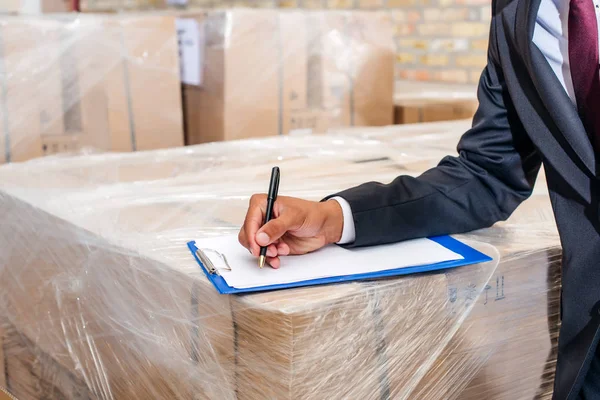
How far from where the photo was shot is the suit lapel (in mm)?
1059

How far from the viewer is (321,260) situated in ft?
3.40

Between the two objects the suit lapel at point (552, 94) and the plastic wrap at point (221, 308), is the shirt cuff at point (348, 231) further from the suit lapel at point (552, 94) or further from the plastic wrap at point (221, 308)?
the suit lapel at point (552, 94)

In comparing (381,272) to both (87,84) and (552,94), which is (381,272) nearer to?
(552,94)

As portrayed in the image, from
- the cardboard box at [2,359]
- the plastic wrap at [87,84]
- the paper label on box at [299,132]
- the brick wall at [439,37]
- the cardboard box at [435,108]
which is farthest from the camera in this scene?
the brick wall at [439,37]

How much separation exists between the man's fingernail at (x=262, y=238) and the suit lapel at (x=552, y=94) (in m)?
0.46

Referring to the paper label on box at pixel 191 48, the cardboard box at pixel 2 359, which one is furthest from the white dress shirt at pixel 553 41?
the paper label on box at pixel 191 48

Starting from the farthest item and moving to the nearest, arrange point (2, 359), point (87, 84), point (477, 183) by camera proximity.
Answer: point (87, 84) → point (2, 359) → point (477, 183)

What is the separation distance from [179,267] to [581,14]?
26.4 inches

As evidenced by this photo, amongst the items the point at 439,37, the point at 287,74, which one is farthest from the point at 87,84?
the point at 439,37

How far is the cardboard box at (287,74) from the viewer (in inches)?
85.1

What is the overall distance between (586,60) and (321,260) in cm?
47

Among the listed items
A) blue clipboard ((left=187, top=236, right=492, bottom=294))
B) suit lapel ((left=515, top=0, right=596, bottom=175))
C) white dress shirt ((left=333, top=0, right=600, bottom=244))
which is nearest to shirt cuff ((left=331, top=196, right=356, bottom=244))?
white dress shirt ((left=333, top=0, right=600, bottom=244))

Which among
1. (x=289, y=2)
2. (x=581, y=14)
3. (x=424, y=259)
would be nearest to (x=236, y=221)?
(x=424, y=259)

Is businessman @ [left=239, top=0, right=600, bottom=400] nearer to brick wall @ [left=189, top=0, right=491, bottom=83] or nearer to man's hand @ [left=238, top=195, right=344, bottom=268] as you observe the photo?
man's hand @ [left=238, top=195, right=344, bottom=268]
